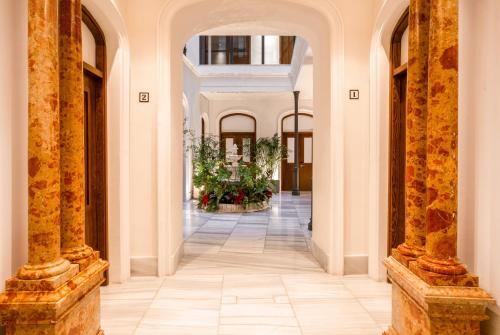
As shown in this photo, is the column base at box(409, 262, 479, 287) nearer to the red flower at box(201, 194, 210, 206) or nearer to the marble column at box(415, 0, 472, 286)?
the marble column at box(415, 0, 472, 286)

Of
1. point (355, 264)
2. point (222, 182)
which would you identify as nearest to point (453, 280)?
point (355, 264)

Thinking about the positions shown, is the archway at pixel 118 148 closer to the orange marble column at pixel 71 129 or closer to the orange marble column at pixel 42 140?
the orange marble column at pixel 71 129

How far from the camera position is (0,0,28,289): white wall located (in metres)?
1.85

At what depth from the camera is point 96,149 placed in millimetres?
3564

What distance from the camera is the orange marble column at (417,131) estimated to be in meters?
2.24

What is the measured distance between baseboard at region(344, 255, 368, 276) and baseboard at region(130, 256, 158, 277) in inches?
76.5

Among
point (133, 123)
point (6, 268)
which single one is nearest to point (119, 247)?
point (133, 123)

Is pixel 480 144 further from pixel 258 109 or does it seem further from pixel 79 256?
pixel 258 109

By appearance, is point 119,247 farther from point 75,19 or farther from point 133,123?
point 75,19

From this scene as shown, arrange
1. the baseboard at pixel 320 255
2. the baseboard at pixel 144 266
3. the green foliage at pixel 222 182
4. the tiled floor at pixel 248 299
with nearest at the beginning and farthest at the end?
the tiled floor at pixel 248 299 → the baseboard at pixel 144 266 → the baseboard at pixel 320 255 → the green foliage at pixel 222 182

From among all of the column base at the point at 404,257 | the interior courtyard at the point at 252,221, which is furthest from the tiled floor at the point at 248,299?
the column base at the point at 404,257

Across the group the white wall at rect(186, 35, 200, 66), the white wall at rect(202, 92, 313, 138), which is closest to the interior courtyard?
the white wall at rect(186, 35, 200, 66)

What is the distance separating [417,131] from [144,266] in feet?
9.35

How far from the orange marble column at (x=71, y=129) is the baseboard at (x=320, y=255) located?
2.58 metres
